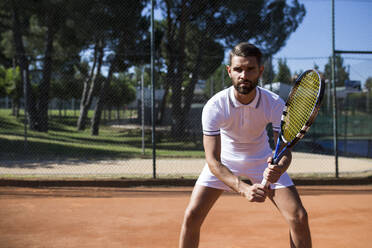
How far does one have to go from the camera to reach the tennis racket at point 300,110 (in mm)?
2438

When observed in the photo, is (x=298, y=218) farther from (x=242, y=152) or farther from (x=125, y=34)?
(x=125, y=34)

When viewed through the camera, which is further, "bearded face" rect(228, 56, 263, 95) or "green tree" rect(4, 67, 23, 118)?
"green tree" rect(4, 67, 23, 118)

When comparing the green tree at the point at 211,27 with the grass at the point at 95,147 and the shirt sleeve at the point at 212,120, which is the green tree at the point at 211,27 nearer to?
the grass at the point at 95,147

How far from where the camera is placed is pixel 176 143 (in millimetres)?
13516

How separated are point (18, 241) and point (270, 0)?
548 inches

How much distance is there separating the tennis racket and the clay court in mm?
1389

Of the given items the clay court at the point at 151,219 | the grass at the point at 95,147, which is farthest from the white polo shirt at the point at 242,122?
the grass at the point at 95,147

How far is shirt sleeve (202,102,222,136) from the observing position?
9.11 feet

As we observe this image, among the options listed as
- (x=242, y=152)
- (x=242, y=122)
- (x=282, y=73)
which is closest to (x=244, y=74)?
(x=242, y=122)

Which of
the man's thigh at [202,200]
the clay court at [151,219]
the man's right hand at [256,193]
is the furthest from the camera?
the clay court at [151,219]

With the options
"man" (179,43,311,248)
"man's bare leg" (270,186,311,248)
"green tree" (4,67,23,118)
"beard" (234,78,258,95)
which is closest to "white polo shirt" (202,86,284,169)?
"man" (179,43,311,248)

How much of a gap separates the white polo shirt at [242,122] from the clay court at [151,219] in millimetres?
1152

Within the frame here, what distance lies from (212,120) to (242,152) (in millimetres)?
347

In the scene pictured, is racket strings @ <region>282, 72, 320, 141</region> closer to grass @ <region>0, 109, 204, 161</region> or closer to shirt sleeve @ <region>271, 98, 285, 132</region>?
shirt sleeve @ <region>271, 98, 285, 132</region>
